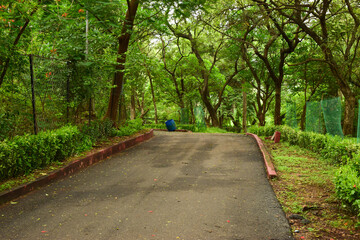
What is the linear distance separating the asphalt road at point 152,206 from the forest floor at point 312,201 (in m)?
0.26

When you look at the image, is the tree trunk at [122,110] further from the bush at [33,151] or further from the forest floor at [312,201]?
the forest floor at [312,201]

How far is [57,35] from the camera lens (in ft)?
30.4

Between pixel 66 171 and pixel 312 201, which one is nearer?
pixel 312 201

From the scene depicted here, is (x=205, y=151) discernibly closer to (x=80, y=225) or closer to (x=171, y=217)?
(x=171, y=217)

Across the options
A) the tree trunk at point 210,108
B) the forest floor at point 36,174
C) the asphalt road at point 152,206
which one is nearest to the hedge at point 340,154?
the asphalt road at point 152,206

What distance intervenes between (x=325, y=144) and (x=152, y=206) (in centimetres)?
643

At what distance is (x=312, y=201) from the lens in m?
5.18

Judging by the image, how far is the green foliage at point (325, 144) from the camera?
7246mm

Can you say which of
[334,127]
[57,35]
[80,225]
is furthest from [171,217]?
[334,127]

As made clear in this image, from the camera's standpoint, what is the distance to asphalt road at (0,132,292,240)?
13.0ft

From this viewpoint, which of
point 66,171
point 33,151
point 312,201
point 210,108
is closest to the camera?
point 312,201

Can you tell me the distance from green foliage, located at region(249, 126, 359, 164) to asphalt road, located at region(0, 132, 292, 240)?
2.01 metres

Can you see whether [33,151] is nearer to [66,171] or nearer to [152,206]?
[66,171]

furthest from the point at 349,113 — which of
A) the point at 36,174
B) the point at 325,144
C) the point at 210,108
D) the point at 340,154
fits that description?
the point at 210,108
